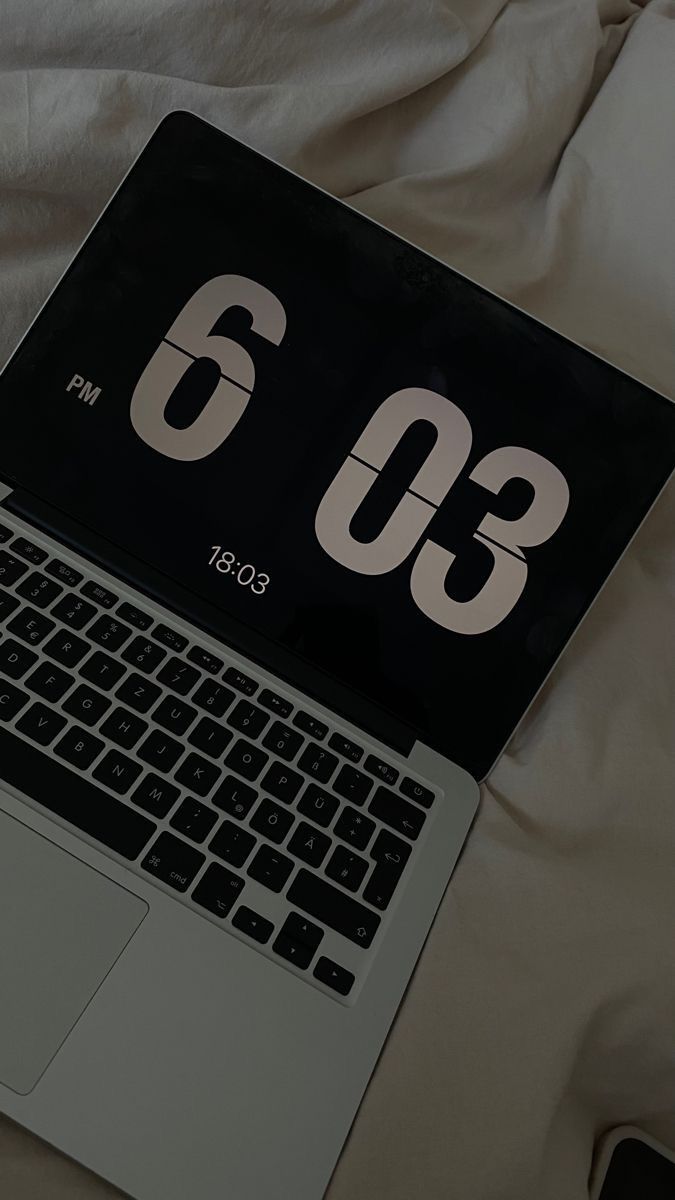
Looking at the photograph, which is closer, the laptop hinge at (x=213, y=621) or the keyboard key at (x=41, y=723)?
the keyboard key at (x=41, y=723)

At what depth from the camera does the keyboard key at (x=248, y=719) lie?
0.56m

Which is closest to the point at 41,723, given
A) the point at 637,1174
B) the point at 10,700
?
the point at 10,700

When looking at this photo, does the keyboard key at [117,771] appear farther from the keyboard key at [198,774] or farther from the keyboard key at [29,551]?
the keyboard key at [29,551]

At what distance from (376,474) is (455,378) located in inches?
3.1

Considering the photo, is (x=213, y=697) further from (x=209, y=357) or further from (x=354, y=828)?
(x=209, y=357)

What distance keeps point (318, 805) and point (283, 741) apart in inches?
1.7

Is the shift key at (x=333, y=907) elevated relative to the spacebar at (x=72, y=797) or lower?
elevated

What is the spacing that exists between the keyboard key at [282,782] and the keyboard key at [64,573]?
0.52 ft

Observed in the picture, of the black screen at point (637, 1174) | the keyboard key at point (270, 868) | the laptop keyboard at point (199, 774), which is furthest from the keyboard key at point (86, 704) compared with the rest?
the black screen at point (637, 1174)

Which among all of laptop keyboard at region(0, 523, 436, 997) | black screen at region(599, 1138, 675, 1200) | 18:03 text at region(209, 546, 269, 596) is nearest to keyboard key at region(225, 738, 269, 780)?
laptop keyboard at region(0, 523, 436, 997)

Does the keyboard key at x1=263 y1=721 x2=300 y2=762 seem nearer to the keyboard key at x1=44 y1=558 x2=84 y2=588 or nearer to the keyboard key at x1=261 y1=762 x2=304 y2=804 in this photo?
the keyboard key at x1=261 y1=762 x2=304 y2=804

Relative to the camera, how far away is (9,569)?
0.56 m

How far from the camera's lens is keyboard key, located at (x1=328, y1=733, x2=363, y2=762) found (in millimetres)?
588

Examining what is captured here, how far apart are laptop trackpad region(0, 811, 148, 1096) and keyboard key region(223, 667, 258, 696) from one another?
149 mm
